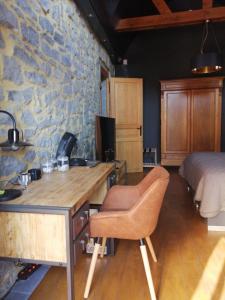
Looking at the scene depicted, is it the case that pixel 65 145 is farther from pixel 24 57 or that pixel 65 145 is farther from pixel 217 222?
pixel 217 222

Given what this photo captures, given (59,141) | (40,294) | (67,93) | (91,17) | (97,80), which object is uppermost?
(91,17)

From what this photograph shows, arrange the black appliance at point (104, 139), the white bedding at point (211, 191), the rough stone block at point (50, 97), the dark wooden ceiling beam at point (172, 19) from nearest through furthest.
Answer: the rough stone block at point (50, 97) → the white bedding at point (211, 191) → the black appliance at point (104, 139) → the dark wooden ceiling beam at point (172, 19)

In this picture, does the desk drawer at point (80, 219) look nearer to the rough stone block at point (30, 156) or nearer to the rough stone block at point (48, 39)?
the rough stone block at point (30, 156)

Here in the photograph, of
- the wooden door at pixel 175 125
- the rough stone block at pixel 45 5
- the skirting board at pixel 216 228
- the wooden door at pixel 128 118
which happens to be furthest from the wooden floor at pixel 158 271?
the wooden door at pixel 175 125

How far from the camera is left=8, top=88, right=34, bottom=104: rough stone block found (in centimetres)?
174

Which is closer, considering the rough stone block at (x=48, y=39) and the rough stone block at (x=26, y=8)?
the rough stone block at (x=26, y=8)

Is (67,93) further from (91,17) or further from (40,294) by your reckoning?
(40,294)

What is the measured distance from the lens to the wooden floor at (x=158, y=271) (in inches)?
68.6

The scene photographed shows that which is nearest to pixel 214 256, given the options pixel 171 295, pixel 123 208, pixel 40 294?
pixel 171 295

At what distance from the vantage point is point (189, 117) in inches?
215

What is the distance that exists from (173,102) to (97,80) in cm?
207

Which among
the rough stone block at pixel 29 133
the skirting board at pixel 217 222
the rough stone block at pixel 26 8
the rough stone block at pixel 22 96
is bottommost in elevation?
the skirting board at pixel 217 222

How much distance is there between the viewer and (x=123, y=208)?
6.79ft

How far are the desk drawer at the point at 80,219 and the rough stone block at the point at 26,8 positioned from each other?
1.48 metres
